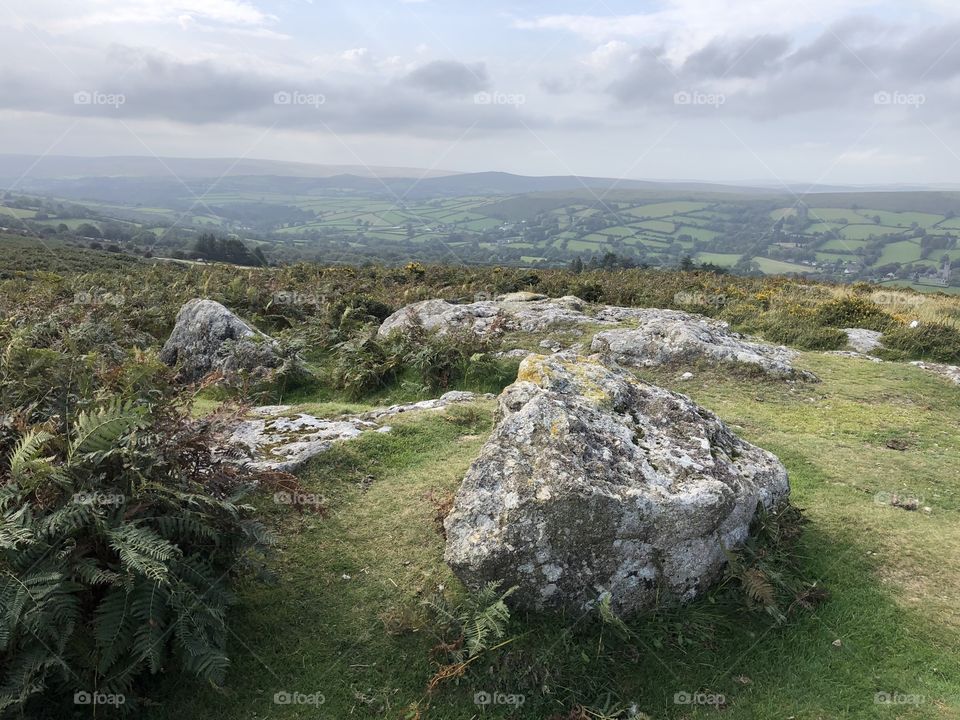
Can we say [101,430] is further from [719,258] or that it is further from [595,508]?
[719,258]

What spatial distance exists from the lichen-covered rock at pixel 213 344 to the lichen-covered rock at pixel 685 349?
29.6 ft

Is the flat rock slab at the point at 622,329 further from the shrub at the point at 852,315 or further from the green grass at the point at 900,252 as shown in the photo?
the green grass at the point at 900,252

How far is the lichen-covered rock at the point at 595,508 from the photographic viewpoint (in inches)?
223

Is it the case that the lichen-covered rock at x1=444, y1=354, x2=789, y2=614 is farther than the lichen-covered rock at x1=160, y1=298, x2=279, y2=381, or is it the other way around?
the lichen-covered rock at x1=160, y1=298, x2=279, y2=381

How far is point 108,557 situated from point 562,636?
4.17 m

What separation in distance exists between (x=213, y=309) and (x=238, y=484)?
36.1 feet

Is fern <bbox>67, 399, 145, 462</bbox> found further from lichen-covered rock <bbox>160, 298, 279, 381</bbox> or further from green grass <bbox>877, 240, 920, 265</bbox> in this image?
green grass <bbox>877, 240, 920, 265</bbox>

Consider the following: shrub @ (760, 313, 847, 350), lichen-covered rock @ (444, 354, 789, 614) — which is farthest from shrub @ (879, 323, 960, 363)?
lichen-covered rock @ (444, 354, 789, 614)

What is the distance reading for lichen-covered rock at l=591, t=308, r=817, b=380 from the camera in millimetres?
14516

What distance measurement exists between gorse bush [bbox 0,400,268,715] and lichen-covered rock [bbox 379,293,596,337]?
37.5 ft

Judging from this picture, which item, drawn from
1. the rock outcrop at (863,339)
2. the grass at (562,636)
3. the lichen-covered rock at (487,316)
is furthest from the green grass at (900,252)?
the grass at (562,636)

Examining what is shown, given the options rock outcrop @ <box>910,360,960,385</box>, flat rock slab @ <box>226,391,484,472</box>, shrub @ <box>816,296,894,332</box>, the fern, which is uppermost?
the fern

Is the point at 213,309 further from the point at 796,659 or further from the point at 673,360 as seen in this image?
the point at 796,659

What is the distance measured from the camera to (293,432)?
31.0 ft
